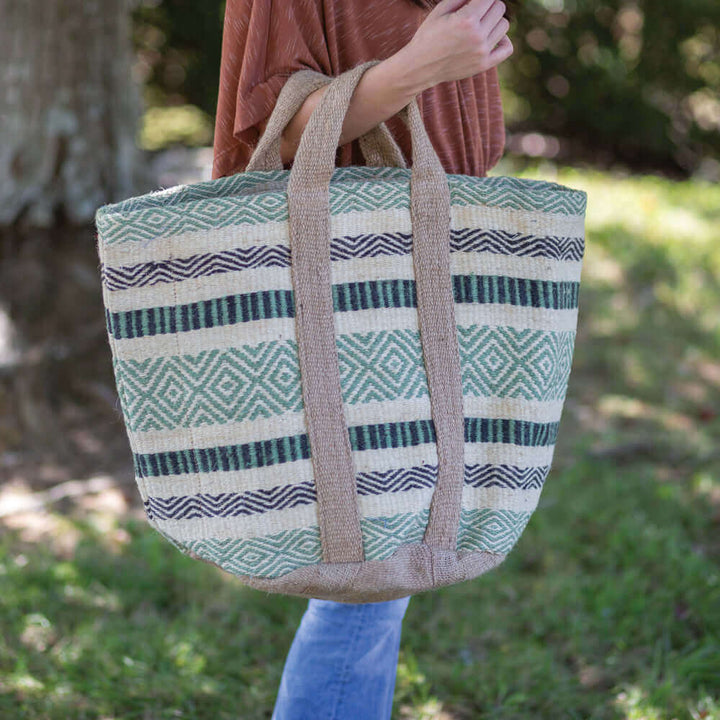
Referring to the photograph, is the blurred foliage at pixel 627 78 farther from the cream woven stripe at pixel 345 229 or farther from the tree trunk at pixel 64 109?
the cream woven stripe at pixel 345 229

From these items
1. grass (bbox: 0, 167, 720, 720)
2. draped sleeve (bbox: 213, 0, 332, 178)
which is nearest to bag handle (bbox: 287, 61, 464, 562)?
draped sleeve (bbox: 213, 0, 332, 178)

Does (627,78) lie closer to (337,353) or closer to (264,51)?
(264,51)

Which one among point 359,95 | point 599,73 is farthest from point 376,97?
point 599,73

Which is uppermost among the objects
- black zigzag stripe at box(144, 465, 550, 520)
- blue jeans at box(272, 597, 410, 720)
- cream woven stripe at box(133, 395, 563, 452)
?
cream woven stripe at box(133, 395, 563, 452)

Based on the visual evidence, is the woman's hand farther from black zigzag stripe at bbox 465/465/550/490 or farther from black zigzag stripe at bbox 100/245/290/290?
black zigzag stripe at bbox 465/465/550/490

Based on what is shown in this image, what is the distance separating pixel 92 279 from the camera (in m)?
3.57

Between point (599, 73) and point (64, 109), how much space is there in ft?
21.4

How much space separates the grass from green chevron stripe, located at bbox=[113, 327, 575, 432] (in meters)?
1.13

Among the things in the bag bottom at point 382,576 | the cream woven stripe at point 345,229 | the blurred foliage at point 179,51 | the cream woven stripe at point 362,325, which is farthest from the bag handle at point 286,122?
the blurred foliage at point 179,51

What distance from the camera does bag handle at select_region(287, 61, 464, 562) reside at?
1309 millimetres

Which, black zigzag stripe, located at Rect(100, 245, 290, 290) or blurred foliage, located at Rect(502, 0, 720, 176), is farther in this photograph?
blurred foliage, located at Rect(502, 0, 720, 176)

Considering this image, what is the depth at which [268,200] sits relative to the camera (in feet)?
4.28

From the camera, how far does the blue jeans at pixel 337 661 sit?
157cm

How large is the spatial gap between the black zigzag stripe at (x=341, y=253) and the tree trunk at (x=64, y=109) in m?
2.24
